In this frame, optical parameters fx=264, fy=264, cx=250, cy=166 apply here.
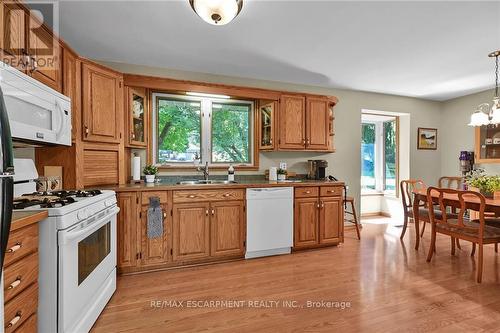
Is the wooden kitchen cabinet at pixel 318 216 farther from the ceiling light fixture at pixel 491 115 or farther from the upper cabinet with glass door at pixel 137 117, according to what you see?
the upper cabinet with glass door at pixel 137 117

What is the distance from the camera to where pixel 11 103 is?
1.55m

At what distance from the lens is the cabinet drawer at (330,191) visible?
3.54 metres

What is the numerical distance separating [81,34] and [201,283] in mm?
2716

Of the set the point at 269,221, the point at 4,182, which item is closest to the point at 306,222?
the point at 269,221

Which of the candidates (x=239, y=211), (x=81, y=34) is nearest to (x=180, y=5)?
(x=81, y=34)

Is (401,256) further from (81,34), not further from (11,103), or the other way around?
(81,34)

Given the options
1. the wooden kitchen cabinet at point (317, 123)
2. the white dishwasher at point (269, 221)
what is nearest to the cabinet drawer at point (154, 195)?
the white dishwasher at point (269, 221)

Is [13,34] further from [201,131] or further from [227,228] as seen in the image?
[227,228]

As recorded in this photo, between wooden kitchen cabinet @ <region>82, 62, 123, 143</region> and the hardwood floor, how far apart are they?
1482 mm

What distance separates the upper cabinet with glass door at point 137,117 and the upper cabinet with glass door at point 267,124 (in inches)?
62.5

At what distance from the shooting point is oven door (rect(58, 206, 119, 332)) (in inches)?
58.8

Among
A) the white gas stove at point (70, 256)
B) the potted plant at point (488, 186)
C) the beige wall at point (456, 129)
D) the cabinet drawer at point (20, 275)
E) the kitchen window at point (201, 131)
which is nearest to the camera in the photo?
the cabinet drawer at point (20, 275)

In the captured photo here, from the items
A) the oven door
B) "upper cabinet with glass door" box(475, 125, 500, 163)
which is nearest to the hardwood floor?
the oven door

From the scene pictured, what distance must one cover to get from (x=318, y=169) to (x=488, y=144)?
2.95 meters
